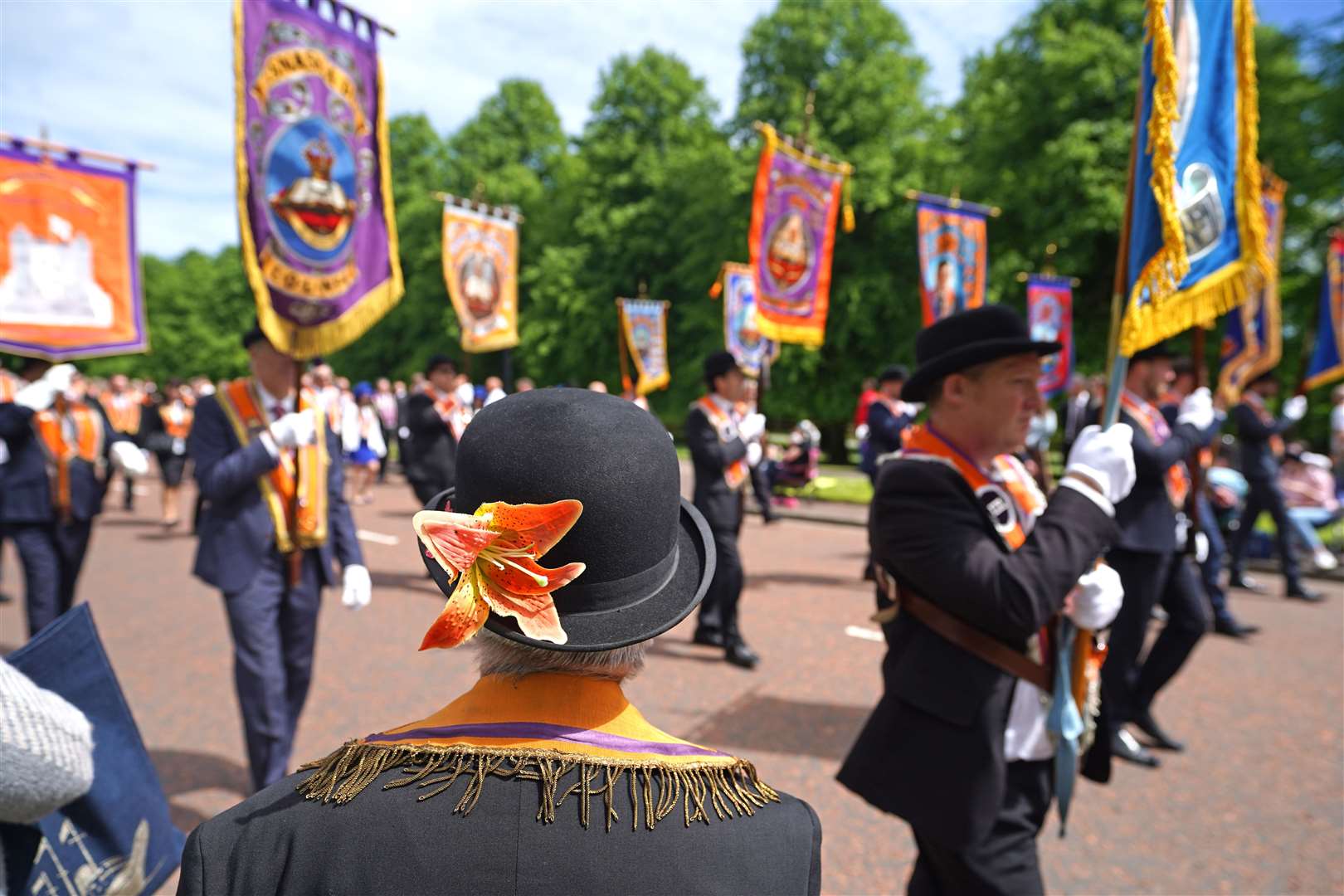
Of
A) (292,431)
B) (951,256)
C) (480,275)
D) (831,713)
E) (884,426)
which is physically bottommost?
(831,713)

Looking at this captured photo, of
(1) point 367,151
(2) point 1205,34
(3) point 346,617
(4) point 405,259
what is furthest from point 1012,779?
(4) point 405,259

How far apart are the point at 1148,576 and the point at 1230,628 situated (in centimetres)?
322

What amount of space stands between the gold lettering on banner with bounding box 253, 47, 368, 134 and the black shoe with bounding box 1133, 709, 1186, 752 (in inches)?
184

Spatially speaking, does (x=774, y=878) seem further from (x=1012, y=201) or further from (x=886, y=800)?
(x=1012, y=201)

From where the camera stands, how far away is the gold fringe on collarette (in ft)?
3.17

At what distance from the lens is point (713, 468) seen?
5.98 metres

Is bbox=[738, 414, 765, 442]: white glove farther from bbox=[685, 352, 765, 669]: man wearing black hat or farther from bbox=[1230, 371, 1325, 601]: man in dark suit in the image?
bbox=[1230, 371, 1325, 601]: man in dark suit

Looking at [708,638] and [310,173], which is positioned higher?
[310,173]

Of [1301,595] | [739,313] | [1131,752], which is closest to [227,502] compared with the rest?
[1131,752]

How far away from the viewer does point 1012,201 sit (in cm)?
2100

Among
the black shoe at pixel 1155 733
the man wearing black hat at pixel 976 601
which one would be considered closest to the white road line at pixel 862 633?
the black shoe at pixel 1155 733

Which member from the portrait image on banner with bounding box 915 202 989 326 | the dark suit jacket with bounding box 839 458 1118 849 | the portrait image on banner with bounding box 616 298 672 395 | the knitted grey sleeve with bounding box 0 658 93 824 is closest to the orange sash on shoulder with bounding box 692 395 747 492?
the portrait image on banner with bounding box 915 202 989 326

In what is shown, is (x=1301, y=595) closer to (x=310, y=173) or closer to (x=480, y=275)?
(x=480, y=275)

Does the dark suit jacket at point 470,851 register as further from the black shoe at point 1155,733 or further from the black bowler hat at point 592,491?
the black shoe at point 1155,733
